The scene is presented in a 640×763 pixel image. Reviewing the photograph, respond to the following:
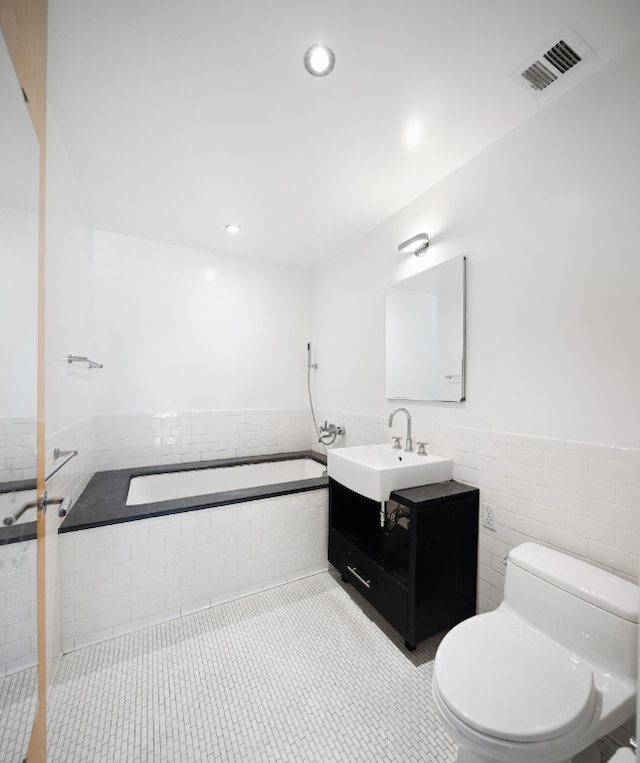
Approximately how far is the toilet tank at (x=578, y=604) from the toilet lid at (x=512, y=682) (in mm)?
57

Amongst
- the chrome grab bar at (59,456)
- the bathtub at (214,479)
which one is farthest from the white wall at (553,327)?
the chrome grab bar at (59,456)

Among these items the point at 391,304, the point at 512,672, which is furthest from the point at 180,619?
the point at 391,304

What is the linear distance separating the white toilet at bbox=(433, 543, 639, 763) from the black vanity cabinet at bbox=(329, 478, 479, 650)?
316mm

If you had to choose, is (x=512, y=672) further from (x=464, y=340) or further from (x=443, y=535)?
(x=464, y=340)

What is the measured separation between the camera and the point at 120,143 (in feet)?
5.57

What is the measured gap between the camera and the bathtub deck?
1736mm

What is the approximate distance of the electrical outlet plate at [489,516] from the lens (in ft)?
5.42

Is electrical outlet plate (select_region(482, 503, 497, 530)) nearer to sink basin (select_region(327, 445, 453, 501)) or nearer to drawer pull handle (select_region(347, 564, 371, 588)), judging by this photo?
sink basin (select_region(327, 445, 453, 501))

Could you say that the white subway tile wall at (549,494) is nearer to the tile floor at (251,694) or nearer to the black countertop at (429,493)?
the black countertop at (429,493)

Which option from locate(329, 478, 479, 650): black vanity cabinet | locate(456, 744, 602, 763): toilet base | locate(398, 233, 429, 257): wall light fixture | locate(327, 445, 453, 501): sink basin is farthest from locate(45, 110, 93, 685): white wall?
locate(398, 233, 429, 257): wall light fixture

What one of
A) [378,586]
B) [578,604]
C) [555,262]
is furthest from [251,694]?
[555,262]

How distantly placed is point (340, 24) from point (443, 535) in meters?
2.18

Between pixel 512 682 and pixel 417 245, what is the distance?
2119 millimetres

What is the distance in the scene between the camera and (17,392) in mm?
960
